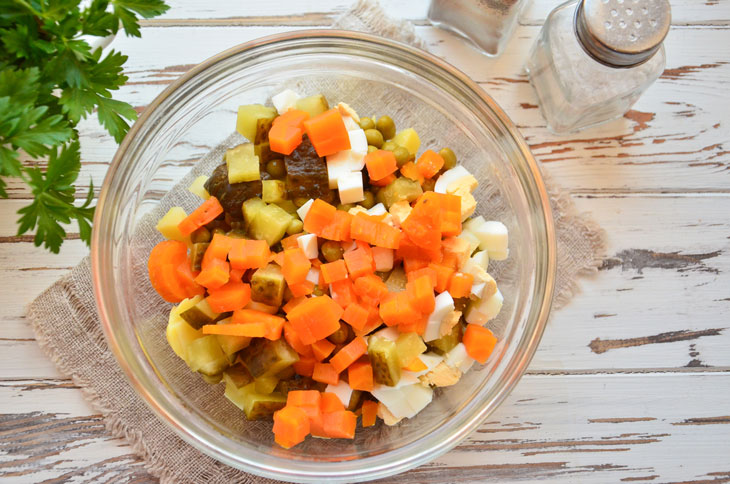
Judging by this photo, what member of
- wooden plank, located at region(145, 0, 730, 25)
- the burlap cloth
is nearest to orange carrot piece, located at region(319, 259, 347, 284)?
the burlap cloth

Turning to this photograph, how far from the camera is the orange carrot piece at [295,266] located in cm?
174

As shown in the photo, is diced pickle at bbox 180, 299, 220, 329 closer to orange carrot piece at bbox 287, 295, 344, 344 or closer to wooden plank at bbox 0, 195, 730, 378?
orange carrot piece at bbox 287, 295, 344, 344

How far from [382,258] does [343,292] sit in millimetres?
169

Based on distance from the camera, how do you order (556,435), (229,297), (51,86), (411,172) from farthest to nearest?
(556,435) → (411,172) → (229,297) → (51,86)

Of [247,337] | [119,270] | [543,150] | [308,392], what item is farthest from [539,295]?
[119,270]

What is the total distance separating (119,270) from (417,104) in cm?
124

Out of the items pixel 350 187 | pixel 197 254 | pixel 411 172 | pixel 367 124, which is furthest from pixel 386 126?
pixel 197 254

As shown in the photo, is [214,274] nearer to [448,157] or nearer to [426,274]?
[426,274]

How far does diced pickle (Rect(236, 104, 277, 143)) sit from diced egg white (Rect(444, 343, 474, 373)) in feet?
3.15

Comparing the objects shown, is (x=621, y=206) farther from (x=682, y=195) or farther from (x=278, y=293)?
(x=278, y=293)

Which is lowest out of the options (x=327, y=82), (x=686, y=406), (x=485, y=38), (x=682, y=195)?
(x=686, y=406)

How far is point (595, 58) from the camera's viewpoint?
81.9 inches

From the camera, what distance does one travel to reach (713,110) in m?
2.42

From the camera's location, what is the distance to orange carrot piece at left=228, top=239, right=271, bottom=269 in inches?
69.1
